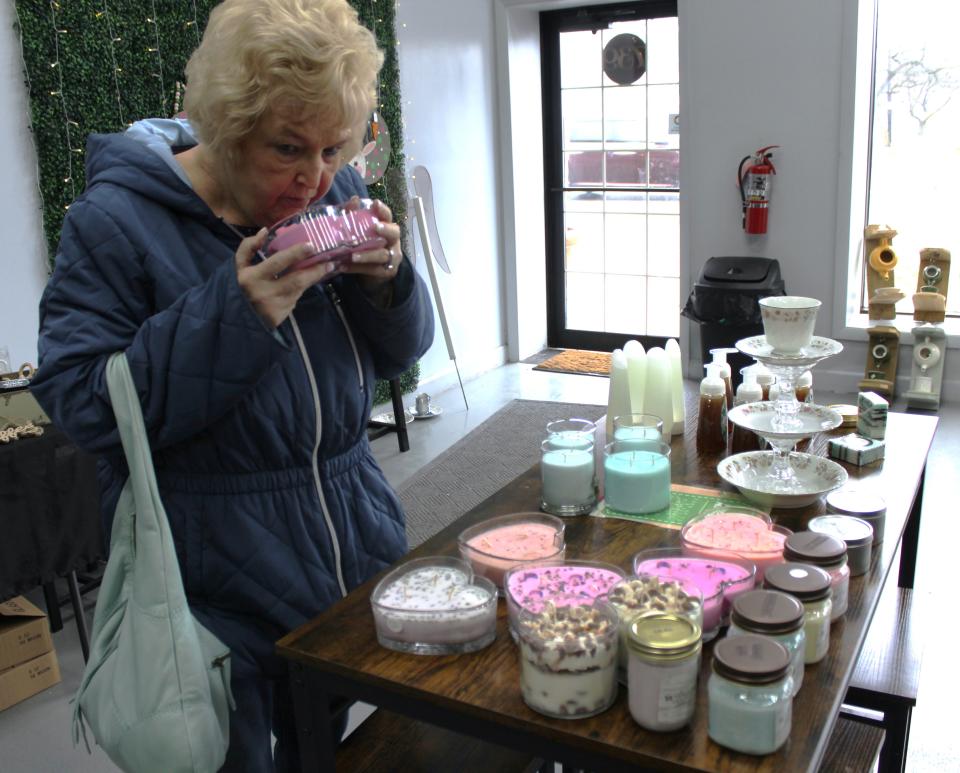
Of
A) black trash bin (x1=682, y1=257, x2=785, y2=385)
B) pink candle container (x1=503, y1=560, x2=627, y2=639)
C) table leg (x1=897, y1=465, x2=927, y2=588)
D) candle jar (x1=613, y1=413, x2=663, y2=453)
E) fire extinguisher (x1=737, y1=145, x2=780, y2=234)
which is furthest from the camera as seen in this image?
fire extinguisher (x1=737, y1=145, x2=780, y2=234)

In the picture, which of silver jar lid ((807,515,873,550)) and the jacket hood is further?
silver jar lid ((807,515,873,550))

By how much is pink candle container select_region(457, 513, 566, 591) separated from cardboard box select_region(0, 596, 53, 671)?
5.75 feet

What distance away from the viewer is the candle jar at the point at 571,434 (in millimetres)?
1723

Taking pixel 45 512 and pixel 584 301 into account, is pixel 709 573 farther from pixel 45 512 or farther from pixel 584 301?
pixel 584 301

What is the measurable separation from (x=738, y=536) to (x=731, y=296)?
12.4 feet

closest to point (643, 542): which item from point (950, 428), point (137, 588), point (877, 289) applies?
point (137, 588)

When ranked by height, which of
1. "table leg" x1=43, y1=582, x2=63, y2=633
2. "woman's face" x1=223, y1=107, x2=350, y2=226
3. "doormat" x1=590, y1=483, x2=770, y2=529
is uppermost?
"woman's face" x1=223, y1=107, x2=350, y2=226

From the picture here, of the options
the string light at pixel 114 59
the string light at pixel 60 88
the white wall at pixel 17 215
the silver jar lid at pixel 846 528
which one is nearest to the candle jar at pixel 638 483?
the silver jar lid at pixel 846 528

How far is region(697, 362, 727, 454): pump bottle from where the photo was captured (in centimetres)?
198

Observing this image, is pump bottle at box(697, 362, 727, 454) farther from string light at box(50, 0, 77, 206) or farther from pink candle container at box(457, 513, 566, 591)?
string light at box(50, 0, 77, 206)

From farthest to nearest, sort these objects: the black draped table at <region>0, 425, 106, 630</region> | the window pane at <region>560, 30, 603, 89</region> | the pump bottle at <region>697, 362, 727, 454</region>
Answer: the window pane at <region>560, 30, 603, 89</region>, the black draped table at <region>0, 425, 106, 630</region>, the pump bottle at <region>697, 362, 727, 454</region>

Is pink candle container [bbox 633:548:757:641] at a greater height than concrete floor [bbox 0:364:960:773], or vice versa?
pink candle container [bbox 633:548:757:641]

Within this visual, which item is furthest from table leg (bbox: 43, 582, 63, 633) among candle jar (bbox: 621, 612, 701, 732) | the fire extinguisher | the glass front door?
the glass front door

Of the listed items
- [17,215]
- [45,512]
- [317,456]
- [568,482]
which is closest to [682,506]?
[568,482]
